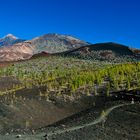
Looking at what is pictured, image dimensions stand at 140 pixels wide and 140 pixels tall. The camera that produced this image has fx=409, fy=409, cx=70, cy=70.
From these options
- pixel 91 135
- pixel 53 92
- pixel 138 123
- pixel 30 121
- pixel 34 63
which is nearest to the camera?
pixel 91 135

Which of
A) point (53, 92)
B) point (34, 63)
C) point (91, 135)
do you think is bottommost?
point (91, 135)

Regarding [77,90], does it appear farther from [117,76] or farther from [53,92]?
[117,76]

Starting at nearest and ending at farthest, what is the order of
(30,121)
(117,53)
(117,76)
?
(30,121), (117,76), (117,53)

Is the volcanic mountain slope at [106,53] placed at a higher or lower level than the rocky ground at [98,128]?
higher

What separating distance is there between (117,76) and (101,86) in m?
9.81

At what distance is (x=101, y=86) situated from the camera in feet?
266

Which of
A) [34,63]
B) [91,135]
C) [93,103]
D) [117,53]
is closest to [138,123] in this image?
[91,135]

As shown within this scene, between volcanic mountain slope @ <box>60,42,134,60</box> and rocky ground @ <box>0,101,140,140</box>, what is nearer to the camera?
rocky ground @ <box>0,101,140,140</box>

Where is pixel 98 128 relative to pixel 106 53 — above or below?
below

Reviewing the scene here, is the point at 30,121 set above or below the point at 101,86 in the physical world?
below

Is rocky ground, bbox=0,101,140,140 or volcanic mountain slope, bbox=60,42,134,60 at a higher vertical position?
volcanic mountain slope, bbox=60,42,134,60

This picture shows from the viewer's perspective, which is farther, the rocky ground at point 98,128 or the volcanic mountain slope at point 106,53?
the volcanic mountain slope at point 106,53

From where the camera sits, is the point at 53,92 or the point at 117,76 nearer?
the point at 53,92

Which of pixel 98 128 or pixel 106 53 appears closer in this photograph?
pixel 98 128
